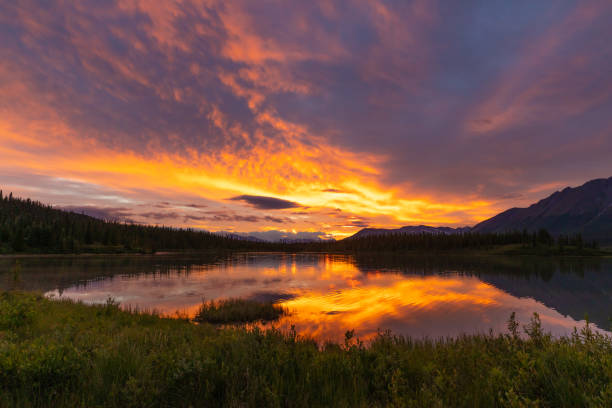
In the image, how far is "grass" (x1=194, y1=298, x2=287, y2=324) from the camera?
76.3 ft

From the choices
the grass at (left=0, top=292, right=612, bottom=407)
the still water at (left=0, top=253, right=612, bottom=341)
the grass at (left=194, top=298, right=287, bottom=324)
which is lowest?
the still water at (left=0, top=253, right=612, bottom=341)

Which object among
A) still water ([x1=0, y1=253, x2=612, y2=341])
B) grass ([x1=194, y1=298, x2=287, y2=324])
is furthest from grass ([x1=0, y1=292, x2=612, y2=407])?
grass ([x1=194, y1=298, x2=287, y2=324])

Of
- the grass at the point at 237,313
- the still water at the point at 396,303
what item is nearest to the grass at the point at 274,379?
the still water at the point at 396,303

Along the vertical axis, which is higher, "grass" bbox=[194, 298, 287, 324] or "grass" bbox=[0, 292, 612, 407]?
"grass" bbox=[0, 292, 612, 407]

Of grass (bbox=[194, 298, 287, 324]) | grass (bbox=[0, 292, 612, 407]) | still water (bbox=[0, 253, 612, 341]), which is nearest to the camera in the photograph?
grass (bbox=[0, 292, 612, 407])

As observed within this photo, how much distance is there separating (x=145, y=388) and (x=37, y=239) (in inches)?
7336

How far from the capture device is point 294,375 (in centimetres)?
726

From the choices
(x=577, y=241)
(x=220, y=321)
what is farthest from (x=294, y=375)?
(x=577, y=241)

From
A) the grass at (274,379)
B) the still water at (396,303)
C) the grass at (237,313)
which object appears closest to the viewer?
the grass at (274,379)

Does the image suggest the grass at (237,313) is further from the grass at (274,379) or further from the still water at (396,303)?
the grass at (274,379)

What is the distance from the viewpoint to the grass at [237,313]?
23.3 meters

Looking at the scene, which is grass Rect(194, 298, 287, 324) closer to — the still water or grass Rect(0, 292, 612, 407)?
the still water

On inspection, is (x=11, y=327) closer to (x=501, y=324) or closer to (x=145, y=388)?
(x=145, y=388)

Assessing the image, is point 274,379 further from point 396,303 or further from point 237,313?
point 396,303
